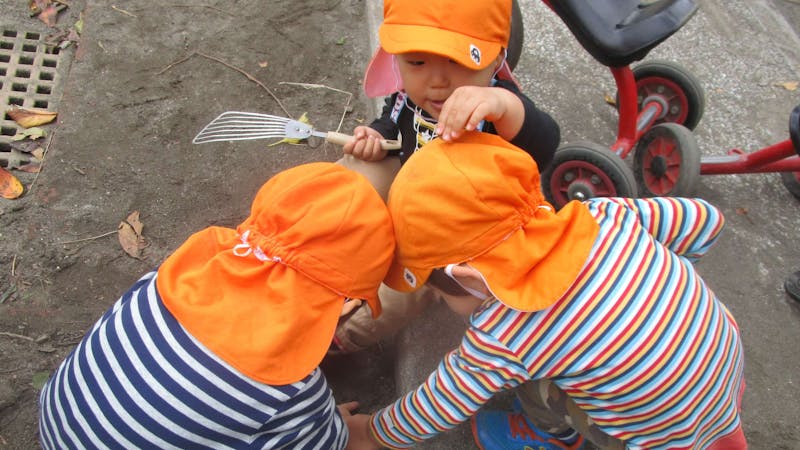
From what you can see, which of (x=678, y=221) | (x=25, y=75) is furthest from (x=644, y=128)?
(x=25, y=75)

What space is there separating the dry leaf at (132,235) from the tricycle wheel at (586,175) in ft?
4.51

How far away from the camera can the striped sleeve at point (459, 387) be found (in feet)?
3.82

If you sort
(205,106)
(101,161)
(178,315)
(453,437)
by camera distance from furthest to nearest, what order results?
(205,106) < (101,161) < (453,437) < (178,315)

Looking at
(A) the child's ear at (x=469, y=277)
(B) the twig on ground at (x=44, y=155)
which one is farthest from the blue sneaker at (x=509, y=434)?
(B) the twig on ground at (x=44, y=155)

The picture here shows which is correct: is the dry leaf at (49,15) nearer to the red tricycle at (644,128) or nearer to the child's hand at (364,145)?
the child's hand at (364,145)

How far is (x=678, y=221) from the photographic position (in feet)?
4.36

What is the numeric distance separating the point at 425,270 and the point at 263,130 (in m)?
1.22

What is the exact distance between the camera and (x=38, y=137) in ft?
7.08

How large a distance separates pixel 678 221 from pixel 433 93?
63cm

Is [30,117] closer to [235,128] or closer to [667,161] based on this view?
[235,128]

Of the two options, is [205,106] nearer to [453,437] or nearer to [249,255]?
[249,255]

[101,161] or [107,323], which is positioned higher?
[107,323]

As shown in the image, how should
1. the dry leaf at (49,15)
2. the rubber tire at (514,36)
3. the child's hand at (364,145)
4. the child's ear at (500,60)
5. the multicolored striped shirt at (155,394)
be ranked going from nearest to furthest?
the multicolored striped shirt at (155,394) → the child's ear at (500,60) → the child's hand at (364,145) → the rubber tire at (514,36) → the dry leaf at (49,15)

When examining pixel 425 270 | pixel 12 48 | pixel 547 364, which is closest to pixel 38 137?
pixel 12 48
